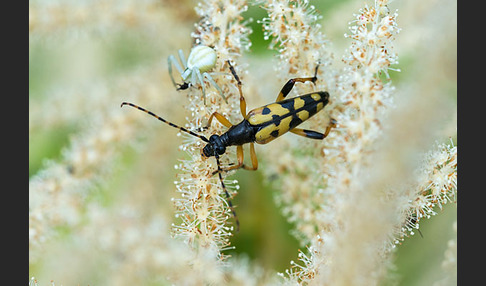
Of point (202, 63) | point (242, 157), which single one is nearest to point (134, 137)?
point (242, 157)

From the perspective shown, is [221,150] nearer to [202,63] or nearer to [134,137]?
[202,63]

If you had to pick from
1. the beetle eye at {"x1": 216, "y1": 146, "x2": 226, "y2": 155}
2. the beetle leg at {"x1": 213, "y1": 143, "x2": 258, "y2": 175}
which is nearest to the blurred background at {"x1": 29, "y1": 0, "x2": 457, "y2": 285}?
the beetle leg at {"x1": 213, "y1": 143, "x2": 258, "y2": 175}

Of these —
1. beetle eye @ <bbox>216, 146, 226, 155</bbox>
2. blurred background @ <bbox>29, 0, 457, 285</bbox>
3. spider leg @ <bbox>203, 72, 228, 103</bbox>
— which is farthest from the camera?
blurred background @ <bbox>29, 0, 457, 285</bbox>

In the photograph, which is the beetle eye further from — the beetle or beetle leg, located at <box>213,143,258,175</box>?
beetle leg, located at <box>213,143,258,175</box>

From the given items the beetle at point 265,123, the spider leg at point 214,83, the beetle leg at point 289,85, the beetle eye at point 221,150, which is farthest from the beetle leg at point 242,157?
the spider leg at point 214,83

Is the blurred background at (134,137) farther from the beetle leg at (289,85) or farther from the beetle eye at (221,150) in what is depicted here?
the beetle eye at (221,150)

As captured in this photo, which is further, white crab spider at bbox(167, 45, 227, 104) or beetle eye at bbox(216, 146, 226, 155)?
beetle eye at bbox(216, 146, 226, 155)

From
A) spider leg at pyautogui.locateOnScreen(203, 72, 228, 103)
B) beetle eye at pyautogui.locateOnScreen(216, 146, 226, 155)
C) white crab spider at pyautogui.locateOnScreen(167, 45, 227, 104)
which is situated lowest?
beetle eye at pyautogui.locateOnScreen(216, 146, 226, 155)
